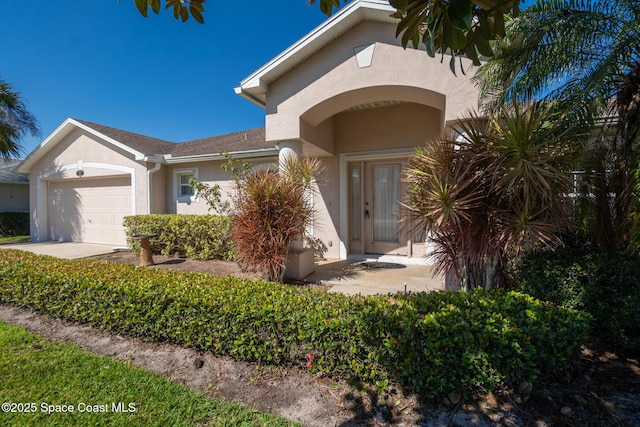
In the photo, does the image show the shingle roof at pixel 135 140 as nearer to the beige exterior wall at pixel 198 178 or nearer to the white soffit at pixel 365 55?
the beige exterior wall at pixel 198 178

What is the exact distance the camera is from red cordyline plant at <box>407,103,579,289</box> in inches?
→ 137

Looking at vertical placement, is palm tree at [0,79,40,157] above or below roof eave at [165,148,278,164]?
above

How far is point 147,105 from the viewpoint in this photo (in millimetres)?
13586

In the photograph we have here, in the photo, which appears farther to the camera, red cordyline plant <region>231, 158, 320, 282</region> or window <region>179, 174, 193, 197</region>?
window <region>179, 174, 193, 197</region>

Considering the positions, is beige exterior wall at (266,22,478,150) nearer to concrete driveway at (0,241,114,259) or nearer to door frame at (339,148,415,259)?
door frame at (339,148,415,259)

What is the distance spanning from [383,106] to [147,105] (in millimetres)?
11369

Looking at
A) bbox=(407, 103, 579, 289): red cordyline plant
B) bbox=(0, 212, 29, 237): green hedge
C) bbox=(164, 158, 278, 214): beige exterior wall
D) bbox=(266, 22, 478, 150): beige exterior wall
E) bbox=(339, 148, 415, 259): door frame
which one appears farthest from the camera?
bbox=(0, 212, 29, 237): green hedge

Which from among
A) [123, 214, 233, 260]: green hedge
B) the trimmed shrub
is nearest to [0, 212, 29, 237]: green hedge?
[123, 214, 233, 260]: green hedge

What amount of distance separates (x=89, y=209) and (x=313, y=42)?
39.9 ft

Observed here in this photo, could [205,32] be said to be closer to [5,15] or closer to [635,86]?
[5,15]

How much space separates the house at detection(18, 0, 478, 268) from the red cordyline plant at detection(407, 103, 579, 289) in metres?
1.68

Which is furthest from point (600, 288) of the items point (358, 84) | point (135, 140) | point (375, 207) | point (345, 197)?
point (135, 140)

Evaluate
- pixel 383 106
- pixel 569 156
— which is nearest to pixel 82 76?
pixel 383 106

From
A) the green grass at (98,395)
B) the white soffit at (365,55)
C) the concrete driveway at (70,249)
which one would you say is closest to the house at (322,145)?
the white soffit at (365,55)
